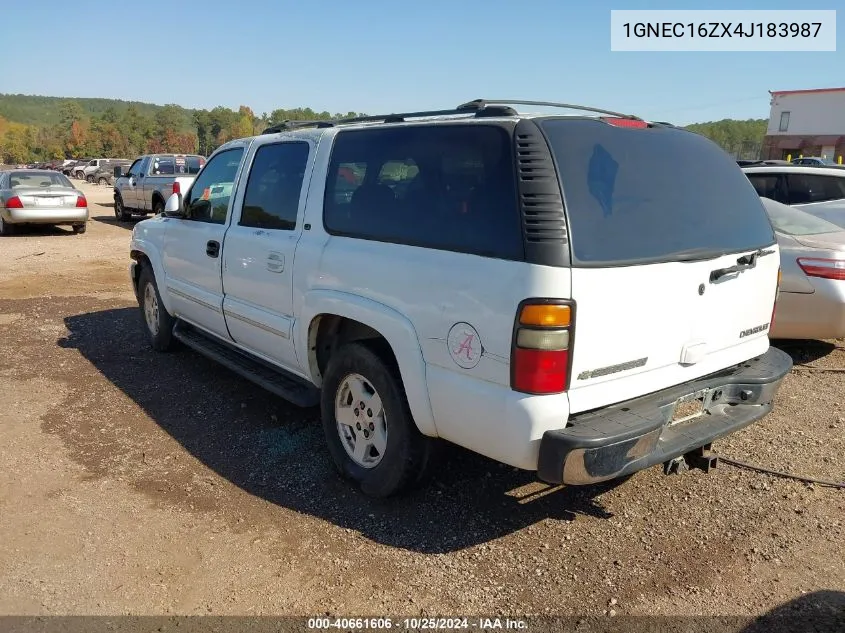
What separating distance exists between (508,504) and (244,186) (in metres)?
2.82

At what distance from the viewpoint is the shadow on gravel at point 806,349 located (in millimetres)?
6270

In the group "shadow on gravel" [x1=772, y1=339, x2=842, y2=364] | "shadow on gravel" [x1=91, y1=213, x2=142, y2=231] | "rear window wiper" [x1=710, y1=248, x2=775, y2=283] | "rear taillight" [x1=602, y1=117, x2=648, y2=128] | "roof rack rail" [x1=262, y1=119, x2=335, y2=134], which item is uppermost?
"roof rack rail" [x1=262, y1=119, x2=335, y2=134]

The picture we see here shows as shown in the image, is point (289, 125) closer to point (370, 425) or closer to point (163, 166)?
point (370, 425)

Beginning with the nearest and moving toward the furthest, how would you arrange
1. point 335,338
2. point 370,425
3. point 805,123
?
1. point 370,425
2. point 335,338
3. point 805,123

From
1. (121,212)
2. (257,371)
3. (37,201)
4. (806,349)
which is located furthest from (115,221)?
(806,349)

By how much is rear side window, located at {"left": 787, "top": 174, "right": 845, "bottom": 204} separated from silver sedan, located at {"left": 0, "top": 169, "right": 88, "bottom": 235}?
14.3 m

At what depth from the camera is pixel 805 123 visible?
5384 centimetres

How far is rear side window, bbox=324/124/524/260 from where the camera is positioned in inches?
114

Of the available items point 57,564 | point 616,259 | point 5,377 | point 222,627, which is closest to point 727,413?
point 616,259

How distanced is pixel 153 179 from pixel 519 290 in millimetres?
15974

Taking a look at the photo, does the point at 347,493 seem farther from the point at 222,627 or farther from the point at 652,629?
the point at 652,629

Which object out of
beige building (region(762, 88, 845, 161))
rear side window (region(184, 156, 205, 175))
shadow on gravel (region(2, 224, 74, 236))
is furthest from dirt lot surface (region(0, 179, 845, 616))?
beige building (region(762, 88, 845, 161))

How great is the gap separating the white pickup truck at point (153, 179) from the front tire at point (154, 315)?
31.3ft

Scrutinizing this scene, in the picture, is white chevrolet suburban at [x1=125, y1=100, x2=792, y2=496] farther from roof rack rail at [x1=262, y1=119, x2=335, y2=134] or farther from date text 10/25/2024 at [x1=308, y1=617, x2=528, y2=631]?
date text 10/25/2024 at [x1=308, y1=617, x2=528, y2=631]
